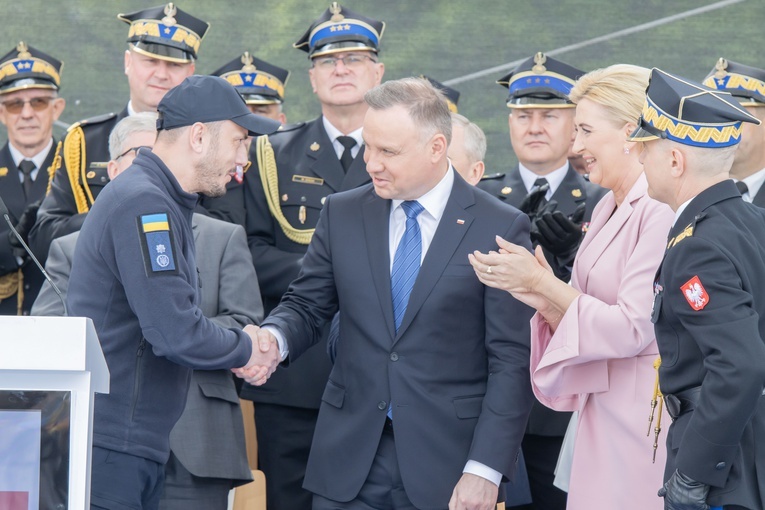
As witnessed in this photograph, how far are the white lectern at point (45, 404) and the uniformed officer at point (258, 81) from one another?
3.10 meters

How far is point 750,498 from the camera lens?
243 centimetres

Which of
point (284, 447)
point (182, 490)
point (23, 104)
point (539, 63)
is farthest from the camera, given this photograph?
point (23, 104)

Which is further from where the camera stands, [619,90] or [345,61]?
[345,61]

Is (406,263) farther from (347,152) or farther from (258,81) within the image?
(258,81)

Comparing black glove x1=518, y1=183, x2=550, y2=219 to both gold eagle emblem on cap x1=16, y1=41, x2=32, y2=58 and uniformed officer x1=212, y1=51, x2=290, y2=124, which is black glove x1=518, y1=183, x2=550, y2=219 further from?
gold eagle emblem on cap x1=16, y1=41, x2=32, y2=58

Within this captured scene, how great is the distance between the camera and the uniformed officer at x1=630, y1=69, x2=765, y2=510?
237 centimetres

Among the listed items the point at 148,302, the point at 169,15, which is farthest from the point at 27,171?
the point at 148,302

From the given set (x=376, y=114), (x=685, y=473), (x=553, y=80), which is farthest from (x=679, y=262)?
(x=553, y=80)

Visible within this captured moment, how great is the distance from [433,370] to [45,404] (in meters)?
1.14

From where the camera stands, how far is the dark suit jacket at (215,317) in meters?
3.43

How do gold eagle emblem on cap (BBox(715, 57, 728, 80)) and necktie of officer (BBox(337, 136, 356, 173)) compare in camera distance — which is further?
gold eagle emblem on cap (BBox(715, 57, 728, 80))

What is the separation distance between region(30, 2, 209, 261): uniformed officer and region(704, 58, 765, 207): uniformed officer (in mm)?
2014

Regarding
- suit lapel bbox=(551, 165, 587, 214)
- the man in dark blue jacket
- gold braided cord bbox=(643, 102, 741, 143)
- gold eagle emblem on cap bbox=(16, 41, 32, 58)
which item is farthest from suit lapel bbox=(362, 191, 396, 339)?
gold eagle emblem on cap bbox=(16, 41, 32, 58)

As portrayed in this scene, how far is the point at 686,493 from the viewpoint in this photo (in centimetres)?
243
